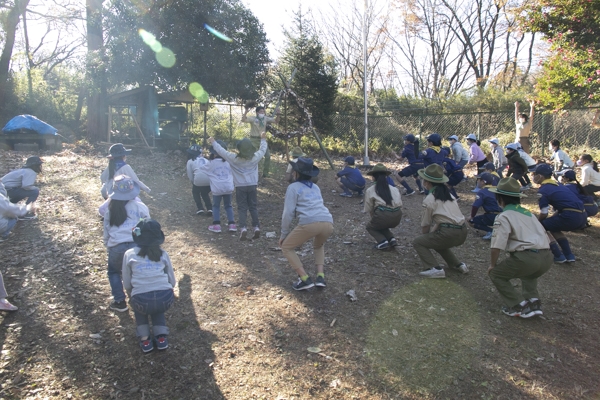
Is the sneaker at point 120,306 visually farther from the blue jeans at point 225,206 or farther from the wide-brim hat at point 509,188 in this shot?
the wide-brim hat at point 509,188

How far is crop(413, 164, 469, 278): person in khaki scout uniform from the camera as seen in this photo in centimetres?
566

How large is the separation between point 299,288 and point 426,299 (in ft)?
5.24

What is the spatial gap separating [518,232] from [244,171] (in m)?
4.14

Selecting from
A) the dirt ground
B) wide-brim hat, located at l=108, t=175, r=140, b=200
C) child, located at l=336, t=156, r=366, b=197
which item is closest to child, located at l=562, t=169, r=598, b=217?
the dirt ground

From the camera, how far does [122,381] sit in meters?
3.84

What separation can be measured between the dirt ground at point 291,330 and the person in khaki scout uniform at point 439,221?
0.41 m

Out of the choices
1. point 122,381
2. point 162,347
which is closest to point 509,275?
point 162,347

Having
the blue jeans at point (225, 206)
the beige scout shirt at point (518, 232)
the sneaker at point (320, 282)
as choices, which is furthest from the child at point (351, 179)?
the beige scout shirt at point (518, 232)

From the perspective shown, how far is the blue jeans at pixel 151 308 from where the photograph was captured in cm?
404

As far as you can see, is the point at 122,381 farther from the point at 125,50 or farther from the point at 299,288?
the point at 125,50

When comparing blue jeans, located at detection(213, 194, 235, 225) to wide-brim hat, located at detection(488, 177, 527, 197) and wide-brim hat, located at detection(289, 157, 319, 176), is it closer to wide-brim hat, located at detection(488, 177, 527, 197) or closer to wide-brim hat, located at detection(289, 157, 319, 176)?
wide-brim hat, located at detection(289, 157, 319, 176)

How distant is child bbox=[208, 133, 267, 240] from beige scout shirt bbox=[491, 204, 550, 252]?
3.83 metres

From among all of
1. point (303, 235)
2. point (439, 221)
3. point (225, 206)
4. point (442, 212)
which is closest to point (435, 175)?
point (442, 212)

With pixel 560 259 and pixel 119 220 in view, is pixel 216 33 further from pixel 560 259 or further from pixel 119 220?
pixel 560 259
